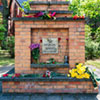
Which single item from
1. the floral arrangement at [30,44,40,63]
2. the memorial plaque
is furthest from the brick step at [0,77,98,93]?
the memorial plaque

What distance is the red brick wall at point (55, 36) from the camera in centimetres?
382

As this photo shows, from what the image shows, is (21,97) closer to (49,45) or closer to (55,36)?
(49,45)

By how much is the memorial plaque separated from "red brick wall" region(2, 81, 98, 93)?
1050mm

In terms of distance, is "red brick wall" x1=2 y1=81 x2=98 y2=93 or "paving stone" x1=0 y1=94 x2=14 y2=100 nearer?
"paving stone" x1=0 y1=94 x2=14 y2=100

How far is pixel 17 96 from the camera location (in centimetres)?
310

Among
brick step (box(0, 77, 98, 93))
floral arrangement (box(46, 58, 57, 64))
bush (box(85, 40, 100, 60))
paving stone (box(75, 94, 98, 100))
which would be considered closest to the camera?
paving stone (box(75, 94, 98, 100))

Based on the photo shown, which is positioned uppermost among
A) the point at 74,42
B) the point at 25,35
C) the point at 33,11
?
the point at 33,11

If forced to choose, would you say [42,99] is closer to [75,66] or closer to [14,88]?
[14,88]

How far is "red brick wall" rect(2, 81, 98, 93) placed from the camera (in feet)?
10.6

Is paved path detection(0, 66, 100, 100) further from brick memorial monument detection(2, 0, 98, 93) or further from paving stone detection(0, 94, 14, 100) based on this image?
brick memorial monument detection(2, 0, 98, 93)

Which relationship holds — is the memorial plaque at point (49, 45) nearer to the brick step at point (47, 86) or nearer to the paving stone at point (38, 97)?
the brick step at point (47, 86)

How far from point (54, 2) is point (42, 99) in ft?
11.0

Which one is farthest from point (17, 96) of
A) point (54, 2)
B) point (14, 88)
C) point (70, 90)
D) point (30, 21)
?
point (54, 2)

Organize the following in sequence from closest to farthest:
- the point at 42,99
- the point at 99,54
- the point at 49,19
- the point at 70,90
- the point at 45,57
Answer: the point at 42,99 < the point at 70,90 < the point at 49,19 < the point at 45,57 < the point at 99,54
